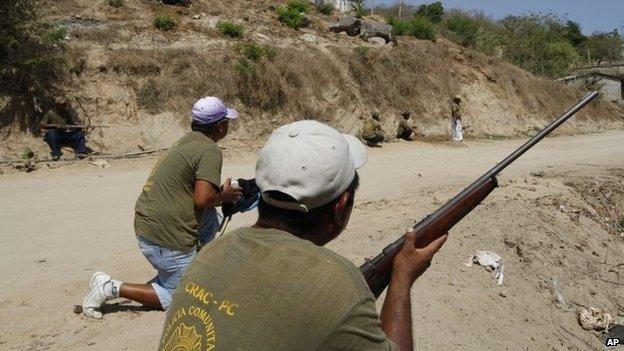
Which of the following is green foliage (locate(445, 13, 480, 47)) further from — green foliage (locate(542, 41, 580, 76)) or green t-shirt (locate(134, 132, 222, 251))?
green t-shirt (locate(134, 132, 222, 251))

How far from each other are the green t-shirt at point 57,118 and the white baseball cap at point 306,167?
11554 mm

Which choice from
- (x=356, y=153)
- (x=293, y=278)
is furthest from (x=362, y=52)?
(x=293, y=278)

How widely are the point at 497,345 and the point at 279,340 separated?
142 inches

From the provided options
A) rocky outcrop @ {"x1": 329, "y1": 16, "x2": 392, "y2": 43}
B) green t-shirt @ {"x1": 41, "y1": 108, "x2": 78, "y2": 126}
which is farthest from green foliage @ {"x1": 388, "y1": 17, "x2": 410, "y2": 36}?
green t-shirt @ {"x1": 41, "y1": 108, "x2": 78, "y2": 126}

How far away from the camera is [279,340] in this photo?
1.47 m

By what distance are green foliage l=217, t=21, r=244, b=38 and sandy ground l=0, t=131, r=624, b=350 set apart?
22.5ft

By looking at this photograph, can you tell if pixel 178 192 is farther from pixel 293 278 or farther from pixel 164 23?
pixel 164 23

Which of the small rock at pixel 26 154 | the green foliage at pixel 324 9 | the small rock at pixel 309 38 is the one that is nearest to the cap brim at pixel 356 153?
the small rock at pixel 26 154

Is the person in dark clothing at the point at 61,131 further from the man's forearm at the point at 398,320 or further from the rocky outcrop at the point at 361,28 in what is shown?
the rocky outcrop at the point at 361,28

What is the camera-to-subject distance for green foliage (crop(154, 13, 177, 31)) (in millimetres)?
16891

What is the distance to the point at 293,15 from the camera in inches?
819

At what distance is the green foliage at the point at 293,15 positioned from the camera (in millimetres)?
20547

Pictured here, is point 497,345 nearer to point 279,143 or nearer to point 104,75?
point 279,143

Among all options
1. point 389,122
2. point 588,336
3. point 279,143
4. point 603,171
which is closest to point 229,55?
point 389,122
